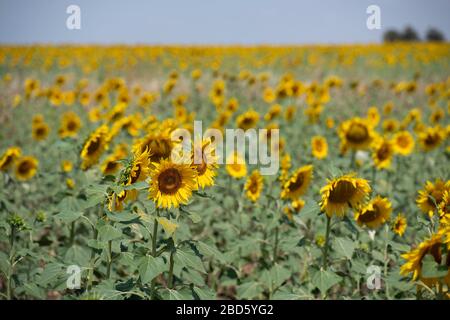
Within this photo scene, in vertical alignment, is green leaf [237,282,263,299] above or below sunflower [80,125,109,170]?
below

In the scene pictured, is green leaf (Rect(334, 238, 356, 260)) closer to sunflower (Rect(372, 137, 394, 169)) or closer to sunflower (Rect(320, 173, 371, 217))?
sunflower (Rect(320, 173, 371, 217))

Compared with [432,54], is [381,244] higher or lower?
lower

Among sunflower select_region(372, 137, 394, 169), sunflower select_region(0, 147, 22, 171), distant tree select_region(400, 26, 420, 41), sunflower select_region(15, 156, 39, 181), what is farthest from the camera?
distant tree select_region(400, 26, 420, 41)

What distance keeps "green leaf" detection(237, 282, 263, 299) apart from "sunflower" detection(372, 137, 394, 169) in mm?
1737

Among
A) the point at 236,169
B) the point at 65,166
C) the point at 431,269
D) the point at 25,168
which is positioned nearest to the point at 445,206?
the point at 431,269

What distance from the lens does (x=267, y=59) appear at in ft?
52.7

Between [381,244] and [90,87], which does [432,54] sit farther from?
[381,244]

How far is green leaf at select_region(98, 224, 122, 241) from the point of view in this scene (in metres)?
1.83

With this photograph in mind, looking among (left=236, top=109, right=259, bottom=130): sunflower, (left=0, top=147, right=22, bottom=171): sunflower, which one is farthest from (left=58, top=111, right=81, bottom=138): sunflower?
(left=236, top=109, right=259, bottom=130): sunflower

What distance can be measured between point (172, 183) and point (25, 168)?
2.71 metres

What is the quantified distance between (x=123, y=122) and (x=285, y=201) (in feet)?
7.02

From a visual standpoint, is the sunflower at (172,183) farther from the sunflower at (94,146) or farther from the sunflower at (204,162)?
the sunflower at (94,146)

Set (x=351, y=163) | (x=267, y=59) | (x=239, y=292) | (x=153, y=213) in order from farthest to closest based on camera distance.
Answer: (x=267, y=59)
(x=351, y=163)
(x=239, y=292)
(x=153, y=213)
